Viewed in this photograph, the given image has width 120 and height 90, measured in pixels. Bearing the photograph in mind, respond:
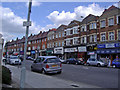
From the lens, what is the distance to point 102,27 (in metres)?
30.8

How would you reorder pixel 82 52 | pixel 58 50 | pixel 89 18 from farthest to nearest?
pixel 58 50 < pixel 82 52 < pixel 89 18

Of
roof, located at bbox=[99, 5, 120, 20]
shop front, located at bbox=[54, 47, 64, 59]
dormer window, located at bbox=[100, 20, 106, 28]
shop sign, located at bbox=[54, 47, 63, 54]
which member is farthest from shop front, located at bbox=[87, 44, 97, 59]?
shop sign, located at bbox=[54, 47, 63, 54]

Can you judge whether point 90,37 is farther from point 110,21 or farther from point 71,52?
point 71,52

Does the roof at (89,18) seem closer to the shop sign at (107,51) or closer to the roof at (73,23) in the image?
the roof at (73,23)

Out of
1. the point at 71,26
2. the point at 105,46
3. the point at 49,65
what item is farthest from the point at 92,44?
the point at 49,65

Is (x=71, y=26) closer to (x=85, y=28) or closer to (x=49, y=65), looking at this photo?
(x=85, y=28)

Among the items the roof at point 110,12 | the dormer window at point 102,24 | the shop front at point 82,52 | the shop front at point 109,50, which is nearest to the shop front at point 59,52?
the shop front at point 82,52

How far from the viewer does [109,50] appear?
94.4 ft

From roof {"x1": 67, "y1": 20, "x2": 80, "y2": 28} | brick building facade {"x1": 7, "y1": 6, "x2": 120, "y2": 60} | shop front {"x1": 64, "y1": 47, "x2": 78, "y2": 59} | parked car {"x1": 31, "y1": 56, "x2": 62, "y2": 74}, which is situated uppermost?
roof {"x1": 67, "y1": 20, "x2": 80, "y2": 28}

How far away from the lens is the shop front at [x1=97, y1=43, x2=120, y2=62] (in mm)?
27534

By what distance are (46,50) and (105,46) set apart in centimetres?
2653

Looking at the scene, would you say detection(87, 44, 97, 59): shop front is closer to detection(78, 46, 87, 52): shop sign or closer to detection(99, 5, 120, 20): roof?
detection(78, 46, 87, 52): shop sign

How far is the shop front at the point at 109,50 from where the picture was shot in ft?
90.3

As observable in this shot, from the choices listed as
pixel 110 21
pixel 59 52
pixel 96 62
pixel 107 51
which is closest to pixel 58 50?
pixel 59 52
